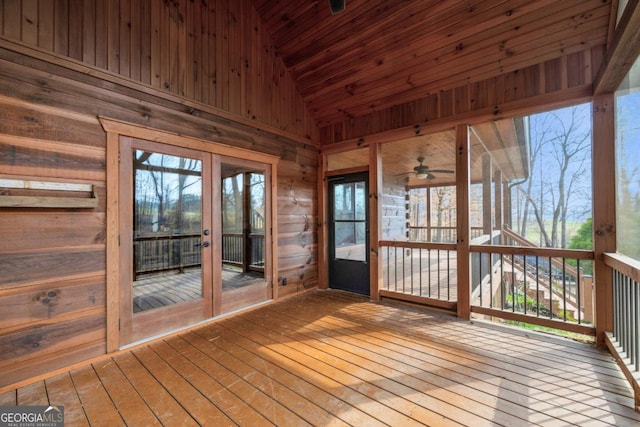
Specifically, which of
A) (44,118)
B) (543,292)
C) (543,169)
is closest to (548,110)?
(543,169)

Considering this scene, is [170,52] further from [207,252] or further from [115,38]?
[207,252]

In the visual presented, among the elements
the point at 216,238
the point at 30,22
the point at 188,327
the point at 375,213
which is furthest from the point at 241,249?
the point at 30,22

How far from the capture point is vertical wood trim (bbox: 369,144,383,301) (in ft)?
12.6

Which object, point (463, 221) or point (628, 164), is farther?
point (463, 221)

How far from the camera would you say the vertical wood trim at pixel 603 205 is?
233cm

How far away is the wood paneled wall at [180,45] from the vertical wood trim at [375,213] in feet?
3.99

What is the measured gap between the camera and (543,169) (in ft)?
9.14

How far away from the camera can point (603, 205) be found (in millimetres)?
2373

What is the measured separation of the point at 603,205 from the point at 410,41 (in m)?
2.44

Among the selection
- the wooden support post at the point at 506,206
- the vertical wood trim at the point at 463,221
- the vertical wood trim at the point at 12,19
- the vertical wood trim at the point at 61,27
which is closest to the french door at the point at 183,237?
the vertical wood trim at the point at 61,27

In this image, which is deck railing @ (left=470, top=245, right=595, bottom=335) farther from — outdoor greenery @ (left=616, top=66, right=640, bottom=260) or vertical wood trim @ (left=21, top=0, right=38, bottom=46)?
vertical wood trim @ (left=21, top=0, right=38, bottom=46)

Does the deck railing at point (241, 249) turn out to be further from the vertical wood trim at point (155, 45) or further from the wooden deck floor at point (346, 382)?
the vertical wood trim at point (155, 45)

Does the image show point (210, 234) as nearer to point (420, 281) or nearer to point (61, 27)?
point (61, 27)

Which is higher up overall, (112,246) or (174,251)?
(112,246)
